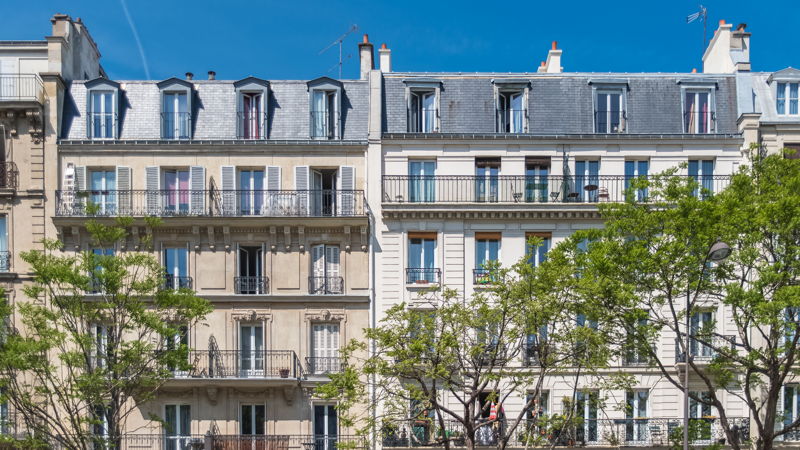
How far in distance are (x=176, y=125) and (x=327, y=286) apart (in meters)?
7.88

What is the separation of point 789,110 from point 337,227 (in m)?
16.7

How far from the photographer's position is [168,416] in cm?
2650

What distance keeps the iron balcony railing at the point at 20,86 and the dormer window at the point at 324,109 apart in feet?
30.7

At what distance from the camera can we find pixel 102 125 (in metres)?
27.7

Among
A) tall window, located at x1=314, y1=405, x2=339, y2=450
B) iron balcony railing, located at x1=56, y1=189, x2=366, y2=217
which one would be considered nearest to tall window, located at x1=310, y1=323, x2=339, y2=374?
tall window, located at x1=314, y1=405, x2=339, y2=450

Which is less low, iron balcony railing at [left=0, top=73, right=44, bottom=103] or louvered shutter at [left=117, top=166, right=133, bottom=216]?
iron balcony railing at [left=0, top=73, right=44, bottom=103]

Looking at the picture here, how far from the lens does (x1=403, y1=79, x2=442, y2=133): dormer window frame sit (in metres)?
28.1

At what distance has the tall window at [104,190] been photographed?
27.0 m

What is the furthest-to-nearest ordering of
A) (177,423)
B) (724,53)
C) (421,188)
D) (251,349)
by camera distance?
(724,53)
(421,188)
(251,349)
(177,423)

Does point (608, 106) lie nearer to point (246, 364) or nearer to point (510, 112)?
point (510, 112)

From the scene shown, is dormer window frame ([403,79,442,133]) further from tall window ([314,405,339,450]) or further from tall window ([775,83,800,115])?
tall window ([775,83,800,115])

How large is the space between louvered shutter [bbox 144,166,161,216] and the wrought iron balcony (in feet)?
16.8

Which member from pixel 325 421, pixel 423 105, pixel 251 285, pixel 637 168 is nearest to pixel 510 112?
pixel 423 105

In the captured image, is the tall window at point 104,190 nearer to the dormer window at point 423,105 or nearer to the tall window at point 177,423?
the tall window at point 177,423
